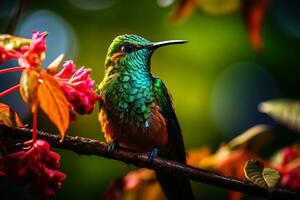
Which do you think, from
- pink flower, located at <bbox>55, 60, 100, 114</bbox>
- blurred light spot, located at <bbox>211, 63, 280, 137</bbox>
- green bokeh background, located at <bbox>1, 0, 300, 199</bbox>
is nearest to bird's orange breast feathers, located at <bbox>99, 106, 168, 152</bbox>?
pink flower, located at <bbox>55, 60, 100, 114</bbox>

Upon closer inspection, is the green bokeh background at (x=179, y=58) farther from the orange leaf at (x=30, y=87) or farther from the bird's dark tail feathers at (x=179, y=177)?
the orange leaf at (x=30, y=87)

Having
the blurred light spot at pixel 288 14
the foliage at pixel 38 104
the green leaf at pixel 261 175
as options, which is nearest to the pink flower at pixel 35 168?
the foliage at pixel 38 104

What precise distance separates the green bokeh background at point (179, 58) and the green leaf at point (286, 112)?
108 inches

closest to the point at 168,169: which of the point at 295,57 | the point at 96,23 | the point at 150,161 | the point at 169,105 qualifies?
the point at 150,161

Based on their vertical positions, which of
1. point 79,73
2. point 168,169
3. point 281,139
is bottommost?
point 281,139

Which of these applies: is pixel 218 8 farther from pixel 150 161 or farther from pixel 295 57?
pixel 295 57

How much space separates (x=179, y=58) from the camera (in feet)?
16.3

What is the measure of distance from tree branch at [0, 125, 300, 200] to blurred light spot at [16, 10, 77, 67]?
2.54 m

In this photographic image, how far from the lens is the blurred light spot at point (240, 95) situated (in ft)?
18.0

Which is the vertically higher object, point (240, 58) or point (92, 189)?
point (240, 58)

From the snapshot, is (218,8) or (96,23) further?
(96,23)

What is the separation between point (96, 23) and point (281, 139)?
238cm

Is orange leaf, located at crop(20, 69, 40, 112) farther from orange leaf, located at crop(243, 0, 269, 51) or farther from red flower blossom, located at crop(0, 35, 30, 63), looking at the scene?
orange leaf, located at crop(243, 0, 269, 51)

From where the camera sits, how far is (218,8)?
233 centimetres
